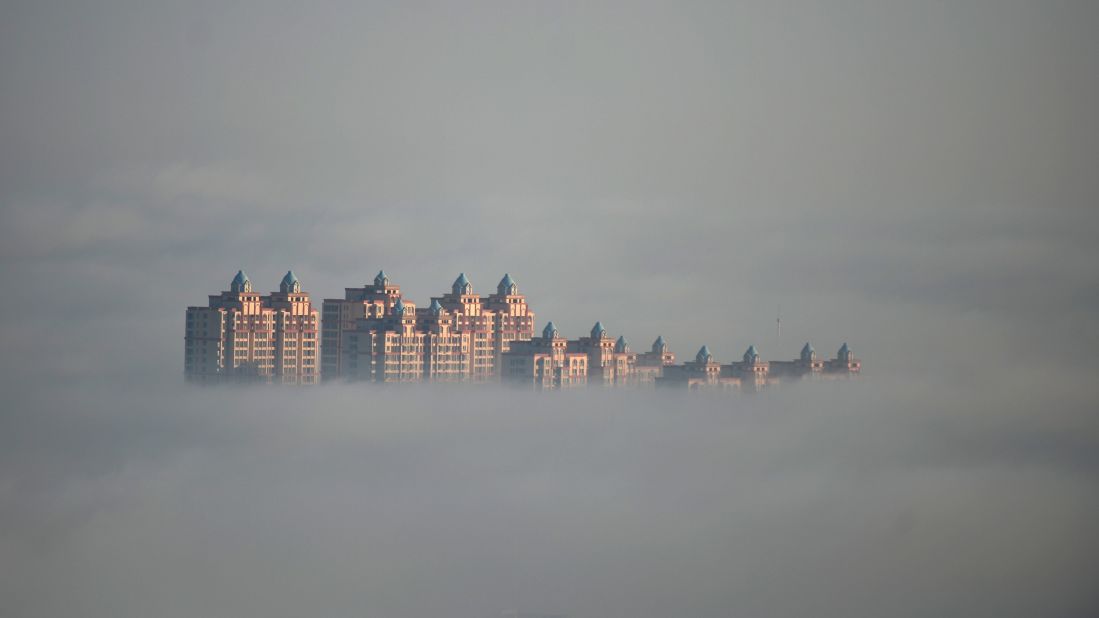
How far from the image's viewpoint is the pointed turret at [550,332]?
5094 centimetres

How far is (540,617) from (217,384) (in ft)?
37.6

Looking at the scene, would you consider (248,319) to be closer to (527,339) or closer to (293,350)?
(293,350)

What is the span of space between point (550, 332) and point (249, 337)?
8.60m

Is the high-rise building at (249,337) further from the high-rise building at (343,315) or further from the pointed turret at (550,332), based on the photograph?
the pointed turret at (550,332)

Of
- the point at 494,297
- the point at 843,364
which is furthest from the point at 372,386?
the point at 843,364

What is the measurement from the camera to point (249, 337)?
162 feet

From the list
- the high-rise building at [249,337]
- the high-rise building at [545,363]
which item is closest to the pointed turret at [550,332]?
the high-rise building at [545,363]

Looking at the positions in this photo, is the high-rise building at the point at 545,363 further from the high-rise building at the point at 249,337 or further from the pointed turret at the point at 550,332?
the high-rise building at the point at 249,337

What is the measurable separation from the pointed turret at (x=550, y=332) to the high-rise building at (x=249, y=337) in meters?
6.65

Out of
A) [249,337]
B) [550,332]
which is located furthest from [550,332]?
[249,337]

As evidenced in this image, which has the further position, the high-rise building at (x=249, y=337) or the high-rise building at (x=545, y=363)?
the high-rise building at (x=545, y=363)

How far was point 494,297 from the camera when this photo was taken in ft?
170

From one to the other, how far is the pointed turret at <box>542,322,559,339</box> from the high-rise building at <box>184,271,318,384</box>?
6648 millimetres

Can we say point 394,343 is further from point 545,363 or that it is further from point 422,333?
point 545,363
